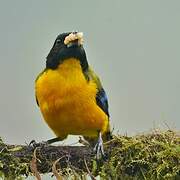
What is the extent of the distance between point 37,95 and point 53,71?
0.20 meters

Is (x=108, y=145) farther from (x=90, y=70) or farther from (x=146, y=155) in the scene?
(x=90, y=70)

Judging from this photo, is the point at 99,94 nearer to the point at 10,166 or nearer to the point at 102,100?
the point at 102,100

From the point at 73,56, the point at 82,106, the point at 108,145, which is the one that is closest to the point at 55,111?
the point at 82,106

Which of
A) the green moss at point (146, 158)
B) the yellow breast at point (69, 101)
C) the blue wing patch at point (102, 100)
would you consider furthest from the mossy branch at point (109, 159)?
the blue wing patch at point (102, 100)

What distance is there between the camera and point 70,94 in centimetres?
313

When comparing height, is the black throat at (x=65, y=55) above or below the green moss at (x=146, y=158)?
above

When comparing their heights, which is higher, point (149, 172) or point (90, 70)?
point (90, 70)

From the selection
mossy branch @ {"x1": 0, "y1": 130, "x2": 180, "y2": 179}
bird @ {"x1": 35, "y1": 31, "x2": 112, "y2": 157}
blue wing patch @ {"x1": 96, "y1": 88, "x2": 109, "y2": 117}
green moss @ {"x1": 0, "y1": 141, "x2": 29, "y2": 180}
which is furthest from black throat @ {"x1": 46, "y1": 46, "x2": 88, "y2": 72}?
green moss @ {"x1": 0, "y1": 141, "x2": 29, "y2": 180}

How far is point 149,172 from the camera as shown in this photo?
2359mm

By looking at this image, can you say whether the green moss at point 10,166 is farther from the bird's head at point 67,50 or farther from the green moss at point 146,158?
the bird's head at point 67,50

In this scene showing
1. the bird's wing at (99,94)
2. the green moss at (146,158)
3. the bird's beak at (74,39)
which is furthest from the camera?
the bird's wing at (99,94)

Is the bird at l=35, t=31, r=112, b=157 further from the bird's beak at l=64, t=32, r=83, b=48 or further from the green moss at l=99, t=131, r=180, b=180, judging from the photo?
the green moss at l=99, t=131, r=180, b=180

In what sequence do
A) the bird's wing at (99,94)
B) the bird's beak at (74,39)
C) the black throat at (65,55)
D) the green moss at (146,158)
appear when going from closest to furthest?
the green moss at (146,158) → the bird's beak at (74,39) → the black throat at (65,55) → the bird's wing at (99,94)

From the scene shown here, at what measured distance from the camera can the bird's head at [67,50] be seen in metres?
3.12
